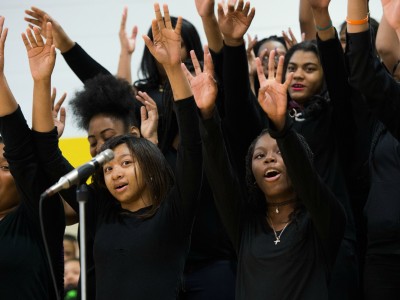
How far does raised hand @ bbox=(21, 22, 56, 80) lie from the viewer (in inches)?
143

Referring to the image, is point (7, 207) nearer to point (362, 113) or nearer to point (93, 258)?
point (93, 258)

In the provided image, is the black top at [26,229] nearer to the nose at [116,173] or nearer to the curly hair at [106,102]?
the nose at [116,173]

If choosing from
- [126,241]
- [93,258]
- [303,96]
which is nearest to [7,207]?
[93,258]

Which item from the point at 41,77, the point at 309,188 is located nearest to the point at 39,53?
the point at 41,77

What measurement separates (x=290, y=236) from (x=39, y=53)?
48.3 inches

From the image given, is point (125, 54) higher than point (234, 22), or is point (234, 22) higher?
point (234, 22)

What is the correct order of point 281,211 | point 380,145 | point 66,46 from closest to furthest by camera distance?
point 281,211 < point 380,145 < point 66,46

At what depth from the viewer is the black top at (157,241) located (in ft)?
→ 10.5

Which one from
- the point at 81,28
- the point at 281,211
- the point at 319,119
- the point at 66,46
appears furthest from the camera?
the point at 81,28

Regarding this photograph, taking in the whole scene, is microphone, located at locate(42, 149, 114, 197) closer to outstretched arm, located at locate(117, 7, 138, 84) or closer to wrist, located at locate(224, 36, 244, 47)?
wrist, located at locate(224, 36, 244, 47)

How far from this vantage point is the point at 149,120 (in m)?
3.98

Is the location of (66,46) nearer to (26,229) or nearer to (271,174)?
(26,229)

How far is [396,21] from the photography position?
10.5 ft

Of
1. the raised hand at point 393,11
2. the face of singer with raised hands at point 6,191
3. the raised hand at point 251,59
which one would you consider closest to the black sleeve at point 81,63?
the raised hand at point 251,59
